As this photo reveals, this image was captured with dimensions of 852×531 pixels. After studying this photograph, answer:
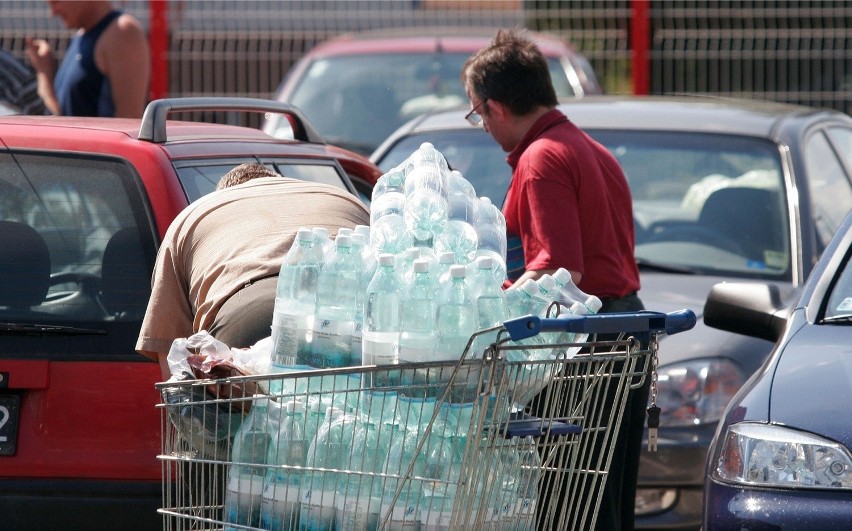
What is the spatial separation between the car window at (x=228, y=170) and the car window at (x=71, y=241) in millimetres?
166

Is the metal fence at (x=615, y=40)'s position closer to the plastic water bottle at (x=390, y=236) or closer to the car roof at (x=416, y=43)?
the car roof at (x=416, y=43)

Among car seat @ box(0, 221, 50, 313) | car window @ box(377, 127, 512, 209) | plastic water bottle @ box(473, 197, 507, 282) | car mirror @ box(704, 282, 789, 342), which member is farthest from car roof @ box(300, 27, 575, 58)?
plastic water bottle @ box(473, 197, 507, 282)

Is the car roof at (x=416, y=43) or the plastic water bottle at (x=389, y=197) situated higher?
the car roof at (x=416, y=43)

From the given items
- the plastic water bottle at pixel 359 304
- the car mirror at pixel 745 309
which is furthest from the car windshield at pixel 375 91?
the plastic water bottle at pixel 359 304

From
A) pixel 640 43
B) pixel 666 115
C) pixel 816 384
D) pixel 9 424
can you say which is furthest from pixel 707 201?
pixel 640 43

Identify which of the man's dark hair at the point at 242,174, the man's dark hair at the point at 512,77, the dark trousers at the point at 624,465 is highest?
the man's dark hair at the point at 512,77

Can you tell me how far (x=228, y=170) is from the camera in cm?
426

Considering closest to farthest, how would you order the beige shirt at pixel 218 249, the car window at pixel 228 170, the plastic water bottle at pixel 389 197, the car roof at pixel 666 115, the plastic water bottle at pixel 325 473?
1. the plastic water bottle at pixel 325 473
2. the plastic water bottle at pixel 389 197
3. the beige shirt at pixel 218 249
4. the car window at pixel 228 170
5. the car roof at pixel 666 115

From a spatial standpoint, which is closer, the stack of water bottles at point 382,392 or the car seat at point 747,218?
the stack of water bottles at point 382,392

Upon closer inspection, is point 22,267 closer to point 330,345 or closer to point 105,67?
point 330,345

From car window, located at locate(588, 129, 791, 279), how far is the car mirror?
1.32 meters

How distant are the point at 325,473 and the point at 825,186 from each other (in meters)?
3.97

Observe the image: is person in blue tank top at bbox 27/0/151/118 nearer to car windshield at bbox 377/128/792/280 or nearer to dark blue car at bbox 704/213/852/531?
car windshield at bbox 377/128/792/280

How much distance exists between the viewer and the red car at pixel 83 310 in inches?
149
